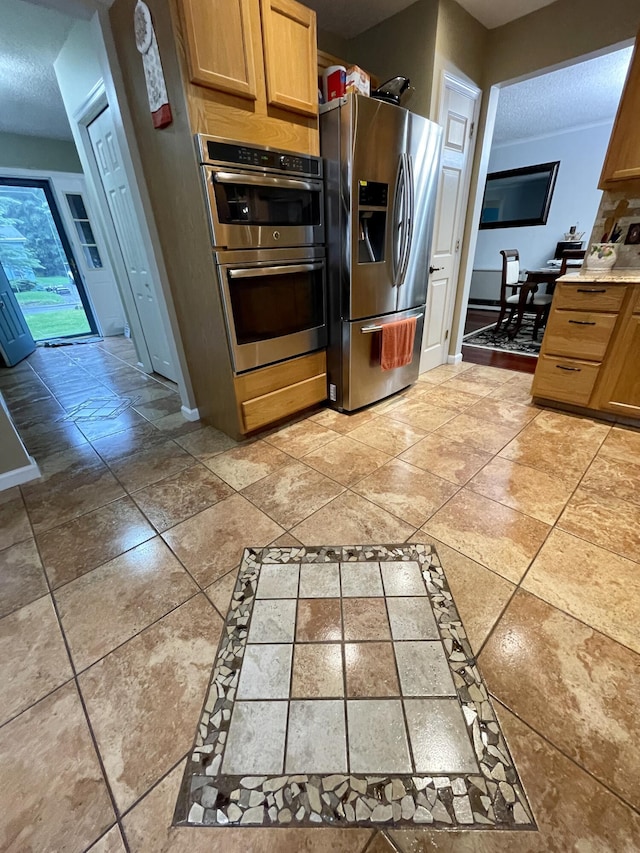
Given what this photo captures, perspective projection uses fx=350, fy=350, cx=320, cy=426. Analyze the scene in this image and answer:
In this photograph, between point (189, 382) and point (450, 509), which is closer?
point (450, 509)

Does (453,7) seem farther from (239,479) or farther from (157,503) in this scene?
(157,503)

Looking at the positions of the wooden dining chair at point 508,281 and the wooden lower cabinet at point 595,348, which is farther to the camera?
the wooden dining chair at point 508,281

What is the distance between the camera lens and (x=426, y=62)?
2359mm

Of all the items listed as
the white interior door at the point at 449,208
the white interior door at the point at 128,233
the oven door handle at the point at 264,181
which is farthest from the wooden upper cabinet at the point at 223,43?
the white interior door at the point at 449,208

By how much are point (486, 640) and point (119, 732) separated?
1082 mm

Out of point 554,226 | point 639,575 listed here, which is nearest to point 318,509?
point 639,575

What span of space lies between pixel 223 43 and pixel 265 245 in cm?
81

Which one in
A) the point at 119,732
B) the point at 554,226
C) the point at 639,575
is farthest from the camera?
the point at 554,226

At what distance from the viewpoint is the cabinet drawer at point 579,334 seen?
7.12 ft

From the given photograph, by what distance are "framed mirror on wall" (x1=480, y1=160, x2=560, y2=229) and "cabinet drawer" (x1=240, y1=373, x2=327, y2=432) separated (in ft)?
18.9

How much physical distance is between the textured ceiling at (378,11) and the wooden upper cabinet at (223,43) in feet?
3.63

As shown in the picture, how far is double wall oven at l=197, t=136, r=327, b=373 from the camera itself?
169 cm

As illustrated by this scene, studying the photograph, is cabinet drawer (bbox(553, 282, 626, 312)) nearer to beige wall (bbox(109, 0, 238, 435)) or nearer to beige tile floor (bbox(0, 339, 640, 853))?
beige tile floor (bbox(0, 339, 640, 853))

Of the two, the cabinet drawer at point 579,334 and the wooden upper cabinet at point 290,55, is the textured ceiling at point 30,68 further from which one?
the cabinet drawer at point 579,334
